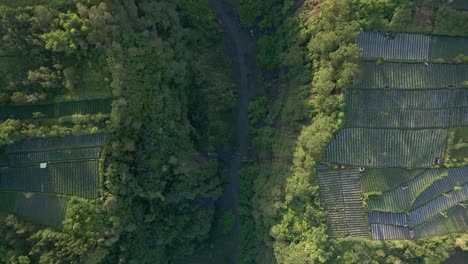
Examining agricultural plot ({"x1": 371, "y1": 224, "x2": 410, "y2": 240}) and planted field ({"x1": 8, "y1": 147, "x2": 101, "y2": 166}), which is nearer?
planted field ({"x1": 8, "y1": 147, "x2": 101, "y2": 166})

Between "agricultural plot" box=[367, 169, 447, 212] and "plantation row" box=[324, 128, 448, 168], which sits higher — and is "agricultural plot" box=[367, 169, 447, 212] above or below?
below

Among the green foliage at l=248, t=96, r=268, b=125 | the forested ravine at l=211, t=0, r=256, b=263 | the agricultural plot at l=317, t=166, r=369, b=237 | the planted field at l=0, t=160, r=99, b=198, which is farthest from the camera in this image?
the forested ravine at l=211, t=0, r=256, b=263

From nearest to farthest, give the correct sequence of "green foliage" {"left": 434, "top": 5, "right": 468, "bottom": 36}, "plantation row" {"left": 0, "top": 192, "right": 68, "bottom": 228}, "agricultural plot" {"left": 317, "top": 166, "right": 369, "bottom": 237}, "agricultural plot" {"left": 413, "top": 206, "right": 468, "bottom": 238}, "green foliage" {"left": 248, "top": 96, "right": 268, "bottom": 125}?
"plantation row" {"left": 0, "top": 192, "right": 68, "bottom": 228} → "green foliage" {"left": 434, "top": 5, "right": 468, "bottom": 36} → "agricultural plot" {"left": 317, "top": 166, "right": 369, "bottom": 237} → "agricultural plot" {"left": 413, "top": 206, "right": 468, "bottom": 238} → "green foliage" {"left": 248, "top": 96, "right": 268, "bottom": 125}

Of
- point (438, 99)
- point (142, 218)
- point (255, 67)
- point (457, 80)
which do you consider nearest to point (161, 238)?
point (142, 218)

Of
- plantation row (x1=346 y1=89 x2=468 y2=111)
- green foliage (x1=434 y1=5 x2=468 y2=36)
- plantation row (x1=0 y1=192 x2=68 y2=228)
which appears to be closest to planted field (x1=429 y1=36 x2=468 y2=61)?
green foliage (x1=434 y1=5 x2=468 y2=36)

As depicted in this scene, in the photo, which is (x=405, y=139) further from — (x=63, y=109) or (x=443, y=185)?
(x=63, y=109)

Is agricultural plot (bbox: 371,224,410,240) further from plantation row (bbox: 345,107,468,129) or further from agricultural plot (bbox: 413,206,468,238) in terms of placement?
plantation row (bbox: 345,107,468,129)

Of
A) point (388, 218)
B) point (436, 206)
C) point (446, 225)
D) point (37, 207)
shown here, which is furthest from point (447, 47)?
point (37, 207)
